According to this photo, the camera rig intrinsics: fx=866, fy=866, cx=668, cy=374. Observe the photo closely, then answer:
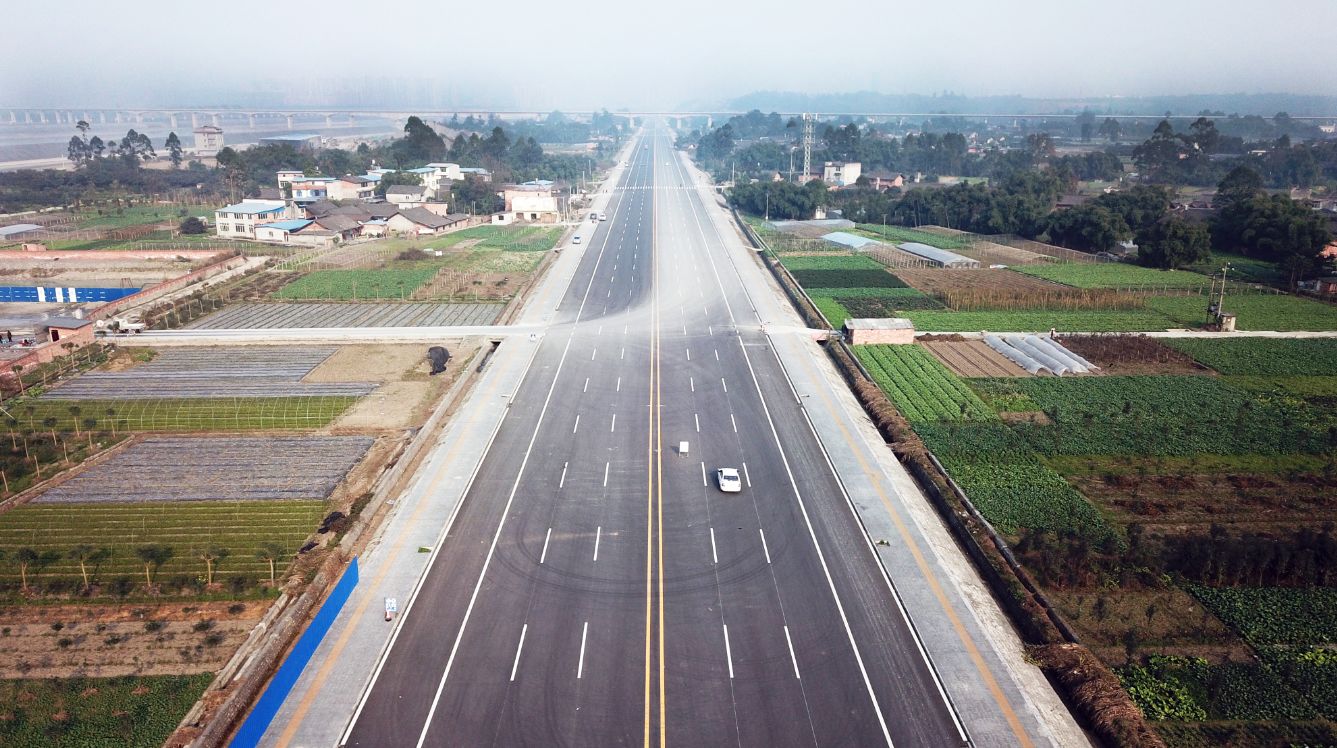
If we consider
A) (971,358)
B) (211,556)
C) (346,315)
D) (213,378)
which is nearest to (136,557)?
(211,556)

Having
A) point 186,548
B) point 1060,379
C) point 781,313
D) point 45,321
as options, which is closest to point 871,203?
point 781,313

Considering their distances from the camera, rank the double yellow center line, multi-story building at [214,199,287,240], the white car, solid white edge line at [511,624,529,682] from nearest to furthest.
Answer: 1. the double yellow center line
2. solid white edge line at [511,624,529,682]
3. the white car
4. multi-story building at [214,199,287,240]

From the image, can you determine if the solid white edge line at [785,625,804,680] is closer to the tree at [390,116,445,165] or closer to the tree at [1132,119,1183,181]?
the tree at [390,116,445,165]

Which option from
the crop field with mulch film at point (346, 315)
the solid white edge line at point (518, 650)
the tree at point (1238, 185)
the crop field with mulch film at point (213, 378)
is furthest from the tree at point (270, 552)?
the tree at point (1238, 185)

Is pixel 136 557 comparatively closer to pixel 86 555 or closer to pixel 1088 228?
pixel 86 555

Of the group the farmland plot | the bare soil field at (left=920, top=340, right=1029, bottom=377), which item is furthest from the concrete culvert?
the bare soil field at (left=920, top=340, right=1029, bottom=377)

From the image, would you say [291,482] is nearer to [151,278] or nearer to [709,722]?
[709,722]
